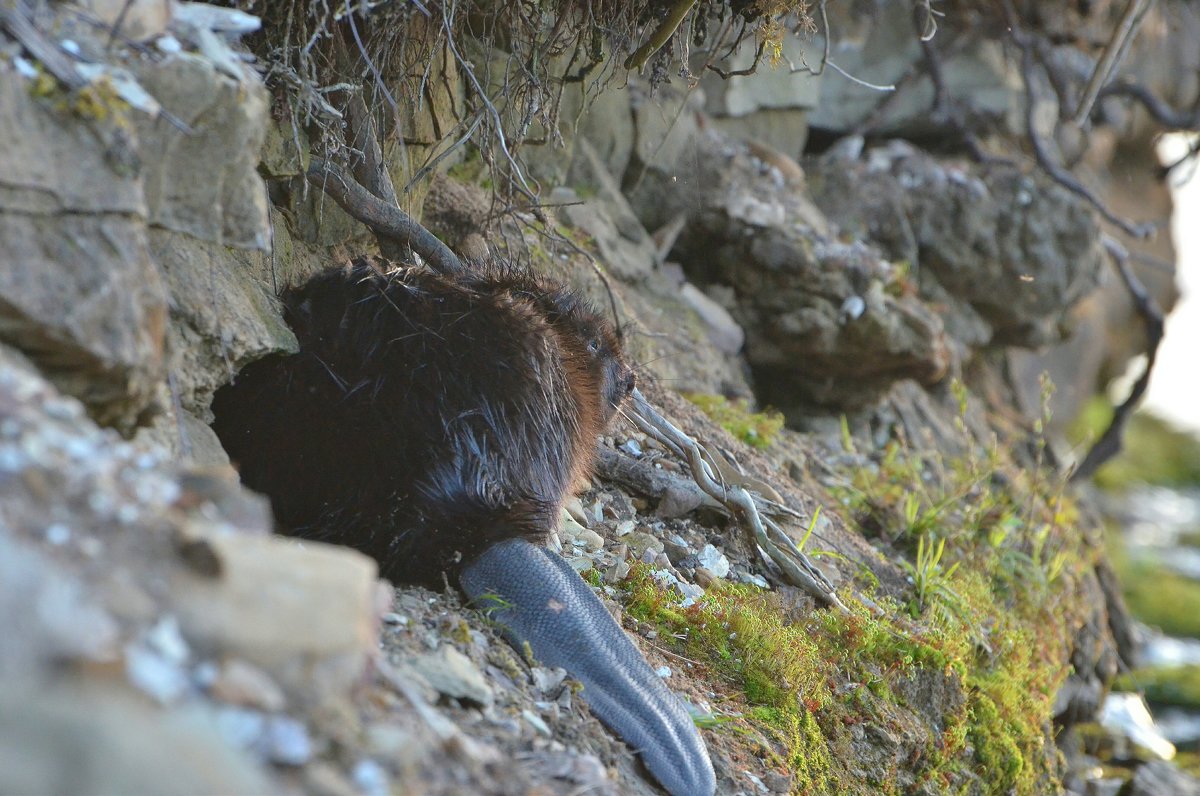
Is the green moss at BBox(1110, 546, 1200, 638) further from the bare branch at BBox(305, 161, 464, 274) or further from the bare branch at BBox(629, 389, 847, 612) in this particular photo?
the bare branch at BBox(305, 161, 464, 274)

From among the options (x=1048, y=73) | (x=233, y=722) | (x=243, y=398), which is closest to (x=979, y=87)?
(x=1048, y=73)

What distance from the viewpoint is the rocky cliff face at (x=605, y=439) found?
1343mm

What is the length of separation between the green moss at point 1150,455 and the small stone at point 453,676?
10.3 metres

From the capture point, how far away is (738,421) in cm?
461

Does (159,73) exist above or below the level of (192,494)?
above

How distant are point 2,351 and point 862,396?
4523 mm

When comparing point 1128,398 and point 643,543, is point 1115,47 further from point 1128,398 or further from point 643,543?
point 643,543

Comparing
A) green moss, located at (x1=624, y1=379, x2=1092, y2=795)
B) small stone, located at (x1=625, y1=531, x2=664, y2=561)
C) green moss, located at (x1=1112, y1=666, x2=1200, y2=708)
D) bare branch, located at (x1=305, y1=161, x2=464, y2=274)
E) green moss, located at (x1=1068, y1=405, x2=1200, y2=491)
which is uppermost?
bare branch, located at (x1=305, y1=161, x2=464, y2=274)

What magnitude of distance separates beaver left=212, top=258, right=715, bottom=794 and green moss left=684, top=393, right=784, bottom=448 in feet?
5.73

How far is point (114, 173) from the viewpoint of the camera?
182 centimetres

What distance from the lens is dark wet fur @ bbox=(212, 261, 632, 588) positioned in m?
2.57

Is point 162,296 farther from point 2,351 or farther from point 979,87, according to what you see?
point 979,87

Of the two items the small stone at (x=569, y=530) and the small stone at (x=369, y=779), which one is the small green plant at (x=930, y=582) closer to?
the small stone at (x=569, y=530)

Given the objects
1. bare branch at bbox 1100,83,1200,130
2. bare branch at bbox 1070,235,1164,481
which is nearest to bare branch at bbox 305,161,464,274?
bare branch at bbox 1070,235,1164,481
